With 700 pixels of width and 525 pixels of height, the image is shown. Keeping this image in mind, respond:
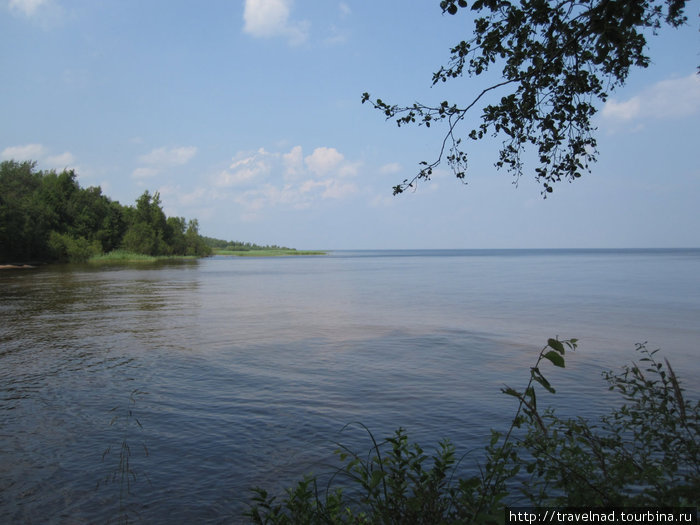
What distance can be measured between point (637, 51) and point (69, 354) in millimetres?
14700

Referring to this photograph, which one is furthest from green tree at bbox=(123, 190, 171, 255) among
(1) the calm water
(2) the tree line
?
(1) the calm water

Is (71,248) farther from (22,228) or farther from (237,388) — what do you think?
(237,388)

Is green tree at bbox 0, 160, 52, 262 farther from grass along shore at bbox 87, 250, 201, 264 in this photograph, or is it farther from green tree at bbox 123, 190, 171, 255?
green tree at bbox 123, 190, 171, 255

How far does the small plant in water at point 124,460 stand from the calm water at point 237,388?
0.12ft

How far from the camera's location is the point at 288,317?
21.7 meters

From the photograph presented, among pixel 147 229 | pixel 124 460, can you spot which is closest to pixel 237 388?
pixel 124 460

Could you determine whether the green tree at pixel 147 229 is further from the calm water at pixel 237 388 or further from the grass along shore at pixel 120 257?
the calm water at pixel 237 388

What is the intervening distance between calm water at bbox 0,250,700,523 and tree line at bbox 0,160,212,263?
73.8 meters

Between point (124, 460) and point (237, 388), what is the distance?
3656 millimetres

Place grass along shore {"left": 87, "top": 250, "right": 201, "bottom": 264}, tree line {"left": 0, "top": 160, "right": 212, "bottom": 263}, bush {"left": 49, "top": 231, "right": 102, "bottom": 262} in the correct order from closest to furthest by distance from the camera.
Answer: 1. tree line {"left": 0, "top": 160, "right": 212, "bottom": 263}
2. bush {"left": 49, "top": 231, "right": 102, "bottom": 262}
3. grass along shore {"left": 87, "top": 250, "right": 201, "bottom": 264}

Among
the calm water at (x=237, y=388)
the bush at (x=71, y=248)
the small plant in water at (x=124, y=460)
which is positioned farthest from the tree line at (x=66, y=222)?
the small plant in water at (x=124, y=460)

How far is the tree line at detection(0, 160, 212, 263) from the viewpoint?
81438 mm

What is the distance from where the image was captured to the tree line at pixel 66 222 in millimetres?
81438

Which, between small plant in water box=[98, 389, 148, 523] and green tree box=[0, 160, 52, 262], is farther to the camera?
green tree box=[0, 160, 52, 262]
